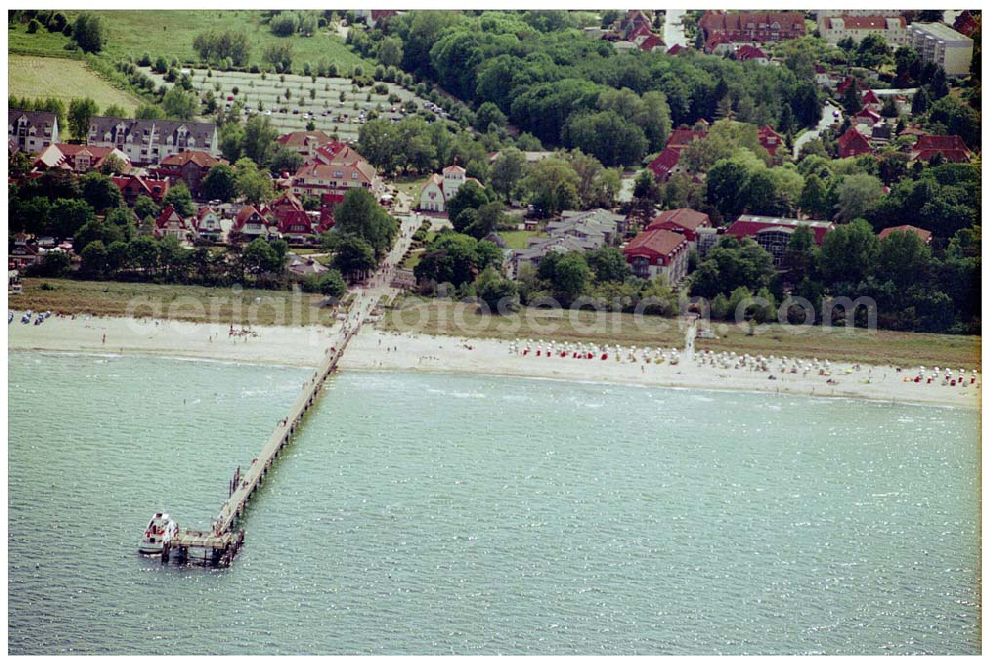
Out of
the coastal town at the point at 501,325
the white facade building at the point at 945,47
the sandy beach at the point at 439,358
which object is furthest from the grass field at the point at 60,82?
the white facade building at the point at 945,47

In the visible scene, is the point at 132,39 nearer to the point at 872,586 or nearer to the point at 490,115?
the point at 490,115

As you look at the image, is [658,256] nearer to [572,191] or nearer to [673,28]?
[572,191]

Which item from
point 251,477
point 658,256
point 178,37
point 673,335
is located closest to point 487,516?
point 251,477

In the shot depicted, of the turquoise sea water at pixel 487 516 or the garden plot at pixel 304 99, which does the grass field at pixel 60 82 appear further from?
the turquoise sea water at pixel 487 516

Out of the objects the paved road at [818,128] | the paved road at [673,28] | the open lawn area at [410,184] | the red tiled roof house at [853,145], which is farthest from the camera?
the paved road at [673,28]

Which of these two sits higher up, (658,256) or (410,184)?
(410,184)

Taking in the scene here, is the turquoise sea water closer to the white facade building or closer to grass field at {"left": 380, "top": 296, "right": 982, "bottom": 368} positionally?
grass field at {"left": 380, "top": 296, "right": 982, "bottom": 368}

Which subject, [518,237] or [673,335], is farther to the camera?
[518,237]
